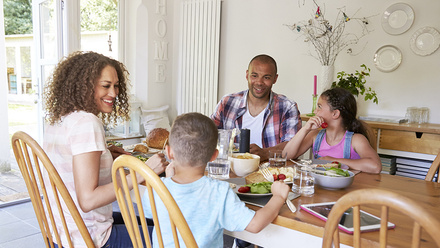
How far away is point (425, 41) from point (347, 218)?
2.73 m

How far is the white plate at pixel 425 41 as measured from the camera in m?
3.07

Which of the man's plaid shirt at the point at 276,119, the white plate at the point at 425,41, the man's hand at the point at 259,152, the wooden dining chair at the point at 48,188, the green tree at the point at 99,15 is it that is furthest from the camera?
the green tree at the point at 99,15

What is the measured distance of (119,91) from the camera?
1.64 meters

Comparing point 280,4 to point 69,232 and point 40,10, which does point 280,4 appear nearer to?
point 40,10

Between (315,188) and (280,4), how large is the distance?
9.93 feet

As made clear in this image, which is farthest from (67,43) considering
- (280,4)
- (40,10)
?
(280,4)

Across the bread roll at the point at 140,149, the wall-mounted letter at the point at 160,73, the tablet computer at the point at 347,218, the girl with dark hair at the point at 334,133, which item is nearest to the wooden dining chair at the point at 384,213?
the tablet computer at the point at 347,218

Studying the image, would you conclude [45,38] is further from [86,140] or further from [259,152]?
[86,140]

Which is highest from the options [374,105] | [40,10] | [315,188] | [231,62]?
[40,10]

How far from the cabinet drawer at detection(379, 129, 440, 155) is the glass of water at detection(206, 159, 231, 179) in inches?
73.8

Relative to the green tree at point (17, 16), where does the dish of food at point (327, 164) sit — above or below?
below

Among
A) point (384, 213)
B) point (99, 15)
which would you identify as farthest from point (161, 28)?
point (384, 213)

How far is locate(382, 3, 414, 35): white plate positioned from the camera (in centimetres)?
317

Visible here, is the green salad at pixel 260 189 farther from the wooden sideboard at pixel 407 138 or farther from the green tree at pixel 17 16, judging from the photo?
the green tree at pixel 17 16
